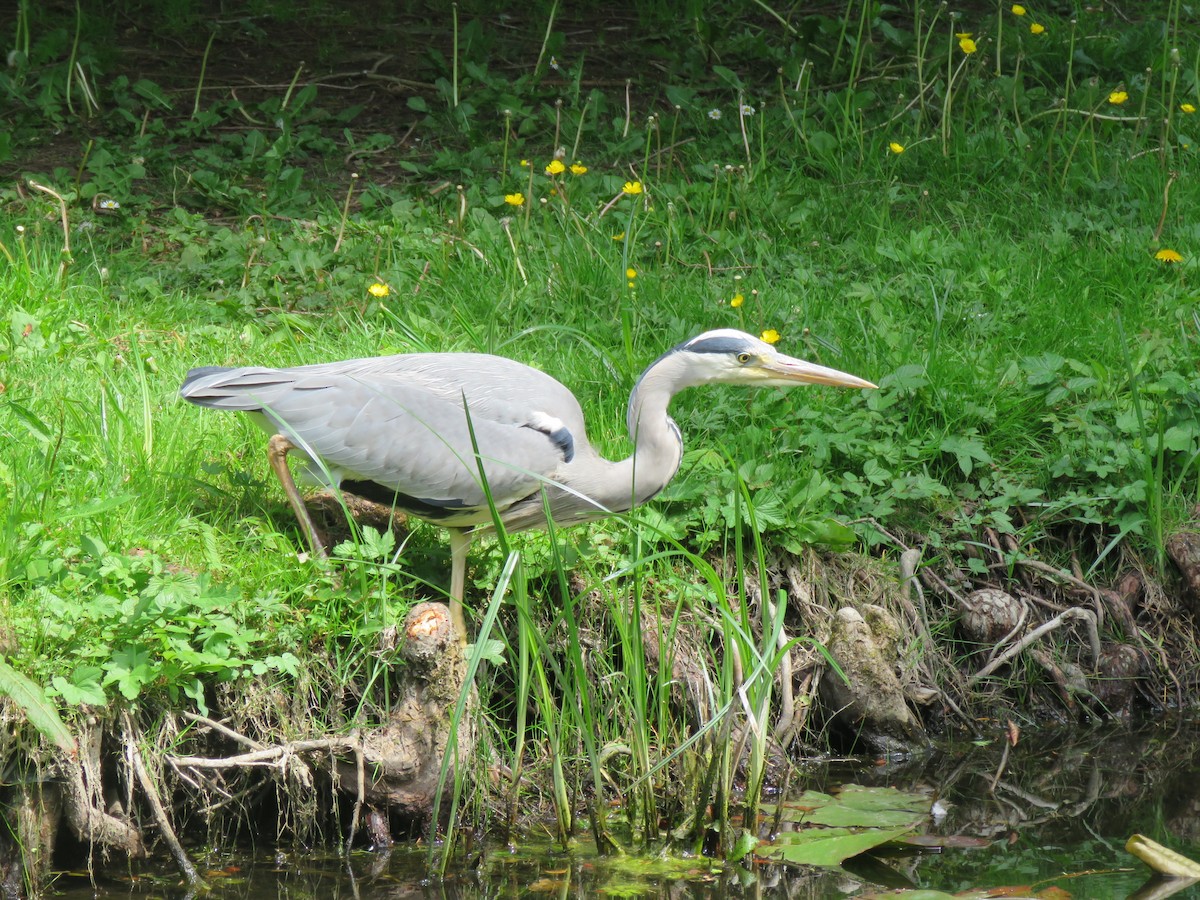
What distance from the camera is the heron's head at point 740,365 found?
3.91 m

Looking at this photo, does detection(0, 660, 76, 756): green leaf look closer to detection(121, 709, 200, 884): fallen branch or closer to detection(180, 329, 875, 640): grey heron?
detection(121, 709, 200, 884): fallen branch

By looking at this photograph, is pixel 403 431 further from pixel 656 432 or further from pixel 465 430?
pixel 656 432

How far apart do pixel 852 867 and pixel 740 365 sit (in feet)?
4.78

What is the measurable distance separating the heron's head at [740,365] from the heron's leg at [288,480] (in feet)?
3.87

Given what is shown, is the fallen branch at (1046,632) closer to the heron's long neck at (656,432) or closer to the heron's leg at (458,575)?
the heron's long neck at (656,432)

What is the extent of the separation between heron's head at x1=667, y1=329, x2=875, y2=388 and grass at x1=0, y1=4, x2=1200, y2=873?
393 mm

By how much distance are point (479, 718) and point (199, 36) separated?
603cm

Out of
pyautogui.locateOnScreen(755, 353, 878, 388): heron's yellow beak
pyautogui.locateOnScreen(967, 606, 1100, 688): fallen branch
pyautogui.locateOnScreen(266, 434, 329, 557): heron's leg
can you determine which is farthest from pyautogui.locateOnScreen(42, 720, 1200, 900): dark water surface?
pyautogui.locateOnScreen(755, 353, 878, 388): heron's yellow beak

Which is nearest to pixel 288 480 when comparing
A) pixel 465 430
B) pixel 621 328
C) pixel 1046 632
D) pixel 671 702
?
pixel 465 430

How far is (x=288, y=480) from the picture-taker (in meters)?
3.96

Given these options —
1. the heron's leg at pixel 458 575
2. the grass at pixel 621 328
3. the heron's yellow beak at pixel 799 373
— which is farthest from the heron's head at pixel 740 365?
the heron's leg at pixel 458 575

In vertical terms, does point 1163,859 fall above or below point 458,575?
below

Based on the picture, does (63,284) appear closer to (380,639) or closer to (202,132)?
(202,132)

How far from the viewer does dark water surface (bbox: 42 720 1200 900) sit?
331 cm
